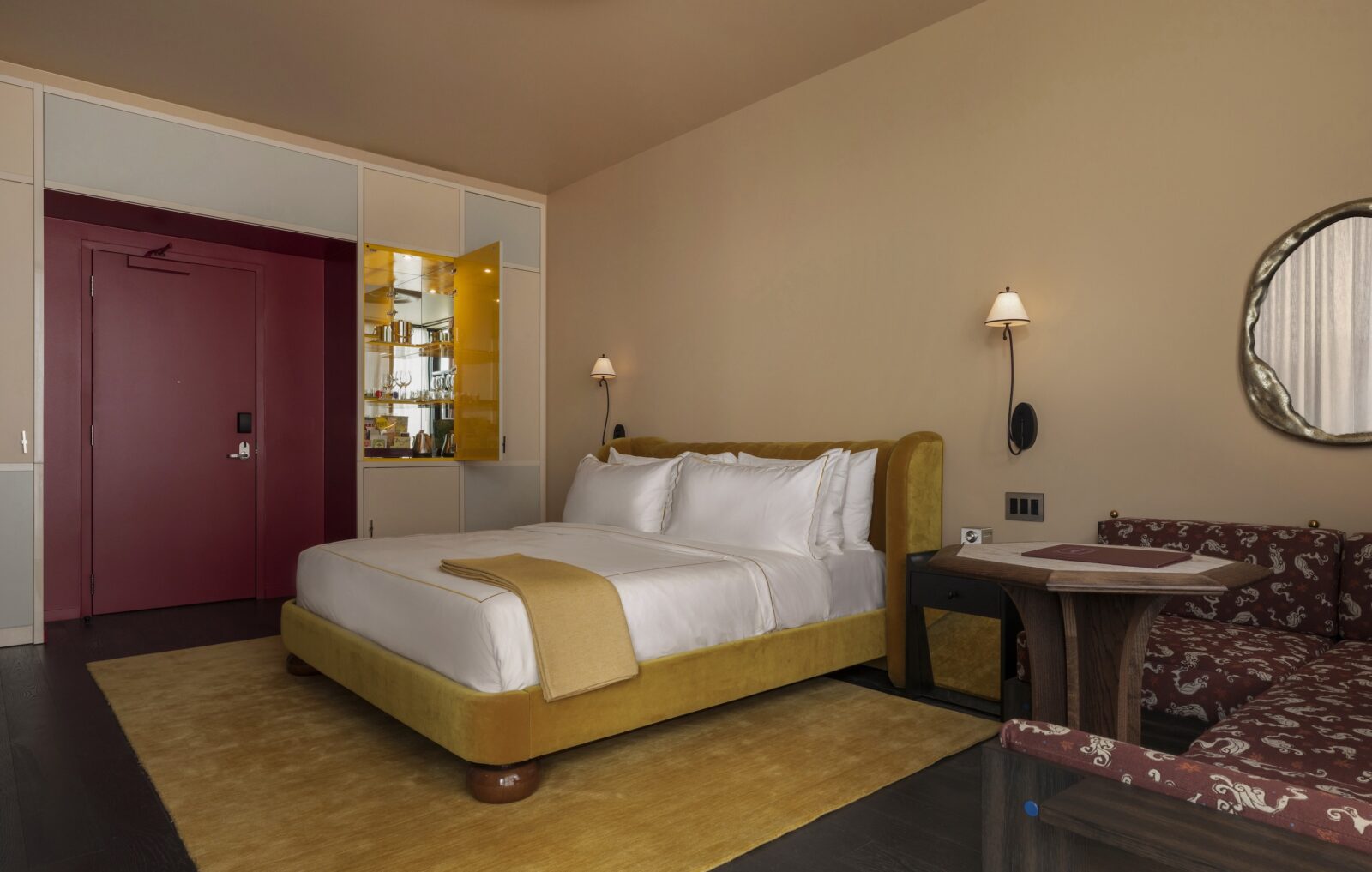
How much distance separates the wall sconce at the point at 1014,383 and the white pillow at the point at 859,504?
1.97 feet

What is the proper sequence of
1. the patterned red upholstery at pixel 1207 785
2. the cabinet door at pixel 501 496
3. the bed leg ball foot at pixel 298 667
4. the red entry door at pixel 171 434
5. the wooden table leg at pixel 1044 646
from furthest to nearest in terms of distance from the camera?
1. the cabinet door at pixel 501 496
2. the red entry door at pixel 171 434
3. the bed leg ball foot at pixel 298 667
4. the wooden table leg at pixel 1044 646
5. the patterned red upholstery at pixel 1207 785

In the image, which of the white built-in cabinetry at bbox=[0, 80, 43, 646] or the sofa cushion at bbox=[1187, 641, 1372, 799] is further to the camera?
the white built-in cabinetry at bbox=[0, 80, 43, 646]

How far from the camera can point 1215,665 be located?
2227 mm

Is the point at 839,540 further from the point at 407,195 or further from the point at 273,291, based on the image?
the point at 273,291

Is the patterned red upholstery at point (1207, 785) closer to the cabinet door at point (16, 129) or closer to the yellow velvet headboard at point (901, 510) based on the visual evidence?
the yellow velvet headboard at point (901, 510)

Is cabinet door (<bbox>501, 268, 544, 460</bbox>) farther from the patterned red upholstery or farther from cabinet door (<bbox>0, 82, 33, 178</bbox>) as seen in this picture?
the patterned red upholstery

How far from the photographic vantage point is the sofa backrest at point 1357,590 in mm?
2393

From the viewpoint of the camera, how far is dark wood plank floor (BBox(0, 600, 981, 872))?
1981 millimetres

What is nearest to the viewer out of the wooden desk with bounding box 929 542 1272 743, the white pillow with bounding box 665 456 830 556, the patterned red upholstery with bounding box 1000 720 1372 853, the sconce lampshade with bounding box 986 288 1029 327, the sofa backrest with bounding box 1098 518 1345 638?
the patterned red upholstery with bounding box 1000 720 1372 853

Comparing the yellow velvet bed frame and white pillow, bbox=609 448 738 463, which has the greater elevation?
white pillow, bbox=609 448 738 463

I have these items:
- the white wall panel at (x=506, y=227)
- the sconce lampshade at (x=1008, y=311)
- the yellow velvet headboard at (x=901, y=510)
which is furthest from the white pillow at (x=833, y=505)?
the white wall panel at (x=506, y=227)

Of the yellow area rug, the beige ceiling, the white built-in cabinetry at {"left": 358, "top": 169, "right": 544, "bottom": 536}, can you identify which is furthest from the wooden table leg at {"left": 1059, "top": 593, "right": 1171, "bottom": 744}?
the white built-in cabinetry at {"left": 358, "top": 169, "right": 544, "bottom": 536}

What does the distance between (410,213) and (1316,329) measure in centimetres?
495

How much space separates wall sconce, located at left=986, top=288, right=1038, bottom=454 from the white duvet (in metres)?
0.78
